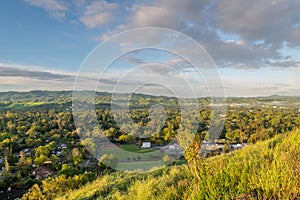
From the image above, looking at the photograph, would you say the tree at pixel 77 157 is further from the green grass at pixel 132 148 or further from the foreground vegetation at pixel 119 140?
the green grass at pixel 132 148

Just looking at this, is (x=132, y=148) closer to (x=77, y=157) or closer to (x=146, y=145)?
(x=146, y=145)

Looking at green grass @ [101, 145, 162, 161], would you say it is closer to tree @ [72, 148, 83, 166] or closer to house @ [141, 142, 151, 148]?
house @ [141, 142, 151, 148]

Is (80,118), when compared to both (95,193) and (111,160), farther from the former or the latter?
(95,193)

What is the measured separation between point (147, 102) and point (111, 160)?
4489 mm

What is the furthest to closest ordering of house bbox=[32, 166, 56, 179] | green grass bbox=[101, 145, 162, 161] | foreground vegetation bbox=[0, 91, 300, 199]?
house bbox=[32, 166, 56, 179], green grass bbox=[101, 145, 162, 161], foreground vegetation bbox=[0, 91, 300, 199]

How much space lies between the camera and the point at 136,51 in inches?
330

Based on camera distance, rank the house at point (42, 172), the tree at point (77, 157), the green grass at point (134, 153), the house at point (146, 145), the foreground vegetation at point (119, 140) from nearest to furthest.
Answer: the foreground vegetation at point (119, 140), the green grass at point (134, 153), the house at point (146, 145), the house at point (42, 172), the tree at point (77, 157)

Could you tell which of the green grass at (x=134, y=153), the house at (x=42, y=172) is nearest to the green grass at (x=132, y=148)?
the green grass at (x=134, y=153)

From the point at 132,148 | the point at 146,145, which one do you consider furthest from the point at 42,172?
the point at 146,145

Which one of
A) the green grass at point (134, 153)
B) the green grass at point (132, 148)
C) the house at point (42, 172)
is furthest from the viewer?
the house at point (42, 172)

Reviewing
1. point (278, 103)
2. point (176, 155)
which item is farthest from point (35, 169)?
point (278, 103)

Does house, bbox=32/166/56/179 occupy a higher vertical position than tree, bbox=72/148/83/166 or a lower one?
lower

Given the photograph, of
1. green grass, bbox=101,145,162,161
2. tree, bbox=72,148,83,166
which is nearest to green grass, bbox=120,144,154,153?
green grass, bbox=101,145,162,161

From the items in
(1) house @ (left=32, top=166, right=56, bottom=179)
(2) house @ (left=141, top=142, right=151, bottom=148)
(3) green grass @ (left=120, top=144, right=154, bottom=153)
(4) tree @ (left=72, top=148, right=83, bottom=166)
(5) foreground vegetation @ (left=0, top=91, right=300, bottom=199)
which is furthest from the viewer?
(4) tree @ (left=72, top=148, right=83, bottom=166)
